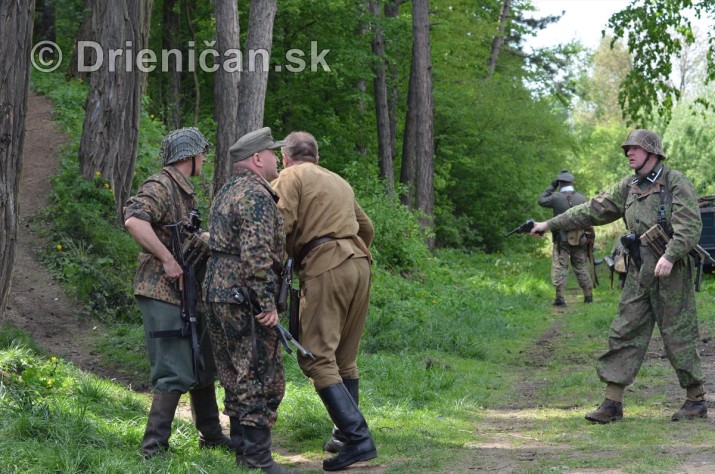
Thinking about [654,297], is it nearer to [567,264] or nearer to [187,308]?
[187,308]

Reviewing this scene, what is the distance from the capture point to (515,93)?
1262 inches

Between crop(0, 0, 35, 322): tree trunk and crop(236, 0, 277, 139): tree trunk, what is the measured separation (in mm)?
5510

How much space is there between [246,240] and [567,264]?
12.3 m

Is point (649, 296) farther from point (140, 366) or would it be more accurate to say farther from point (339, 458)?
point (140, 366)

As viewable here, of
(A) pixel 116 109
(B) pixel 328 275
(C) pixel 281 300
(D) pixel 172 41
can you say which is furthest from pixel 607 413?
(D) pixel 172 41

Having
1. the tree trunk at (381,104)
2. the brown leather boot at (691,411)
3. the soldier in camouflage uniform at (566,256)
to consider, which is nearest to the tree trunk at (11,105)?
the brown leather boot at (691,411)

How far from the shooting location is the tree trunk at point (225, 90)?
13.0 metres

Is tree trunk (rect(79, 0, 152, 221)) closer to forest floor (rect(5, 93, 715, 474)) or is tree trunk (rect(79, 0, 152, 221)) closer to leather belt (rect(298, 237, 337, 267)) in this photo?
forest floor (rect(5, 93, 715, 474))

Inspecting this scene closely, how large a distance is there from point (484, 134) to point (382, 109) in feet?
18.0

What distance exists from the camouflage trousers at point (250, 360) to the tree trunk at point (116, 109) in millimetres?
7911

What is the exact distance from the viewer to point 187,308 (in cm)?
621

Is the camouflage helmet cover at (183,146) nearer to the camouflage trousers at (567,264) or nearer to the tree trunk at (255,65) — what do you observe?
the tree trunk at (255,65)

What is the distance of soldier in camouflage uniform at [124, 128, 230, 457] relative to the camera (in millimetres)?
6098

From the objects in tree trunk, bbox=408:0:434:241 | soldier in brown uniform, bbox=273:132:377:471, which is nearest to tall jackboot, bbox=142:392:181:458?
soldier in brown uniform, bbox=273:132:377:471
